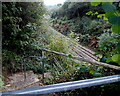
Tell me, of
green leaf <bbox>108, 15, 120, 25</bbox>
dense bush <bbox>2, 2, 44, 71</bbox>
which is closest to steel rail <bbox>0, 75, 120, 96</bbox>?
green leaf <bbox>108, 15, 120, 25</bbox>

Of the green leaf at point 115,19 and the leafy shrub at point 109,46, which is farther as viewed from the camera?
the leafy shrub at point 109,46

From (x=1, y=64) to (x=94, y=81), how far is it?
3.18 m

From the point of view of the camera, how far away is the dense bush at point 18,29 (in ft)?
11.0

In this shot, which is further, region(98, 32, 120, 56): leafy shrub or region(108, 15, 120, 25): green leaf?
region(98, 32, 120, 56): leafy shrub

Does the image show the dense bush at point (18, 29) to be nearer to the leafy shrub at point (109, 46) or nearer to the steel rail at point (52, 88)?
the leafy shrub at point (109, 46)

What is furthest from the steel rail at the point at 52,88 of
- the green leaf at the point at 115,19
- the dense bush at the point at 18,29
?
the dense bush at the point at 18,29

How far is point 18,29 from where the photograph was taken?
11.6 feet

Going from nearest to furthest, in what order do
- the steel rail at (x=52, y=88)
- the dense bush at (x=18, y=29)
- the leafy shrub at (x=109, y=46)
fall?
the steel rail at (x=52, y=88) < the leafy shrub at (x=109, y=46) < the dense bush at (x=18, y=29)

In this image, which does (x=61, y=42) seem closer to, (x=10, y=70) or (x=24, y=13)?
(x=24, y=13)

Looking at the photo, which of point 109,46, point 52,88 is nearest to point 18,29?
point 109,46

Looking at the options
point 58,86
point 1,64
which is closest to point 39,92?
point 58,86

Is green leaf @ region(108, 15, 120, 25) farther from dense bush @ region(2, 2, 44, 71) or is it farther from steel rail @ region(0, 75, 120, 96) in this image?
dense bush @ region(2, 2, 44, 71)

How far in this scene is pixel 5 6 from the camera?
3238 millimetres

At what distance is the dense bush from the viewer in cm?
336
